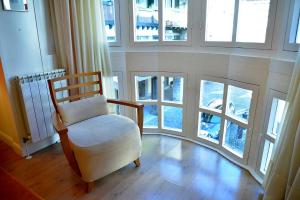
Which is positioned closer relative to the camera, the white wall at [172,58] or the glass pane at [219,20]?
the white wall at [172,58]

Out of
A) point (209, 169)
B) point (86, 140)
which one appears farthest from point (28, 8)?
point (209, 169)

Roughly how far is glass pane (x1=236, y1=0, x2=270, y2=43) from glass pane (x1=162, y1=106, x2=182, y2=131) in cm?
110

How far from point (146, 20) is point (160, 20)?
0.58ft

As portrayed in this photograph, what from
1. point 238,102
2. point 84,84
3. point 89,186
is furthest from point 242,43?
point 89,186

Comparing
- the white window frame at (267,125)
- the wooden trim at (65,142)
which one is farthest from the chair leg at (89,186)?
the white window frame at (267,125)

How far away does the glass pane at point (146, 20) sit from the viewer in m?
2.29

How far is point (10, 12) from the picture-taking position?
1.97m

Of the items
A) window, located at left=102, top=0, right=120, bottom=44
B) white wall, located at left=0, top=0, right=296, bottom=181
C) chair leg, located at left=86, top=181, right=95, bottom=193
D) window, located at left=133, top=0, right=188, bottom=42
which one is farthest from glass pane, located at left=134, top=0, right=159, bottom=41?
chair leg, located at left=86, top=181, right=95, bottom=193

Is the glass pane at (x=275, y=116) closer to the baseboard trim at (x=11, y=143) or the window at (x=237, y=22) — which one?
the window at (x=237, y=22)

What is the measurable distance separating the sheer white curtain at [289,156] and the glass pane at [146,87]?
150 cm

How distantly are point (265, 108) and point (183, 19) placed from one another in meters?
1.23

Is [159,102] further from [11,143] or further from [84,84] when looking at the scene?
[11,143]

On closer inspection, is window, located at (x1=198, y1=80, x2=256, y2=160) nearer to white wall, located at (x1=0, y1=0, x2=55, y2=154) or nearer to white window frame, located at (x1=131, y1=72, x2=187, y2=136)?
white window frame, located at (x1=131, y1=72, x2=187, y2=136)

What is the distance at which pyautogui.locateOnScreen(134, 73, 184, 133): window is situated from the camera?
8.12 feet
